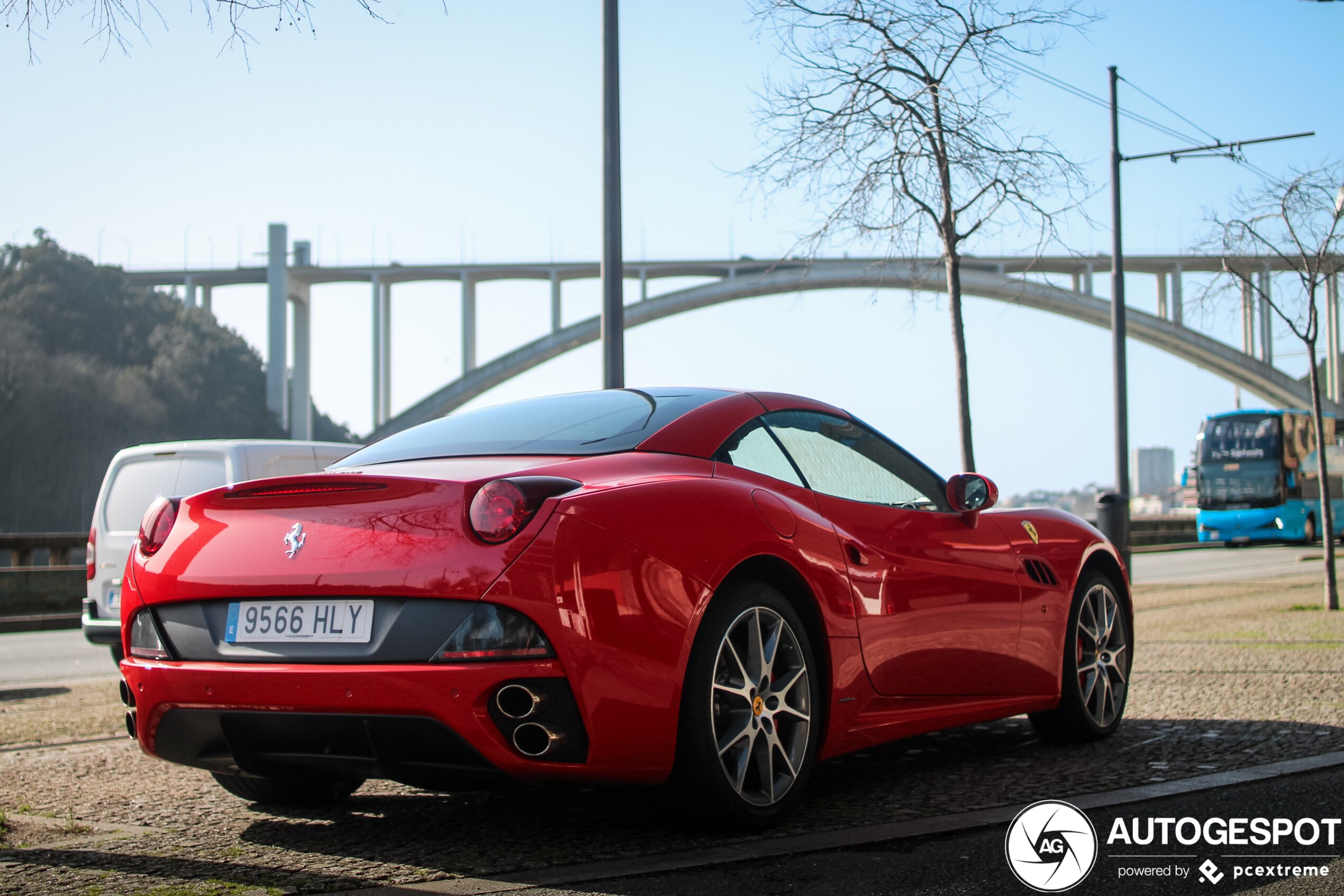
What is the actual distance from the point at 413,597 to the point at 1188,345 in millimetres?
55083

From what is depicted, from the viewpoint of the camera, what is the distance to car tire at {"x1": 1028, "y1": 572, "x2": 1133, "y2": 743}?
16.5 ft

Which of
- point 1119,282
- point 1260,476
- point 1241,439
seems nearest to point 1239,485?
point 1260,476

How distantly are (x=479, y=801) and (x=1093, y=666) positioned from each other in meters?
2.41

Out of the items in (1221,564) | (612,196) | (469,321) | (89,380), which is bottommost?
(1221,564)

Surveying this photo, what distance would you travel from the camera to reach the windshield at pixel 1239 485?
107 feet

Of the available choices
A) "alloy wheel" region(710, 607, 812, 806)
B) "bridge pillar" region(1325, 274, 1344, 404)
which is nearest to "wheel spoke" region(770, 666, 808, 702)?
"alloy wheel" region(710, 607, 812, 806)

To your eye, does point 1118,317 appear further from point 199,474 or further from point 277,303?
point 277,303

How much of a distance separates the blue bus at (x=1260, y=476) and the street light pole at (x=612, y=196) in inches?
1104

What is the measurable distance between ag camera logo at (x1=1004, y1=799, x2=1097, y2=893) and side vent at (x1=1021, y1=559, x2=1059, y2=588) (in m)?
1.14

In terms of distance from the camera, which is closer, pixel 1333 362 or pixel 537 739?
pixel 537 739

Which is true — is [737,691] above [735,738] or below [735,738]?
above

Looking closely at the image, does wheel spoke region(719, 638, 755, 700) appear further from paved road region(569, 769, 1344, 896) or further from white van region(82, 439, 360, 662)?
white van region(82, 439, 360, 662)

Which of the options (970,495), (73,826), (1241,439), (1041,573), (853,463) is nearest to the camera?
(73,826)

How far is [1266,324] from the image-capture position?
1623 inches
